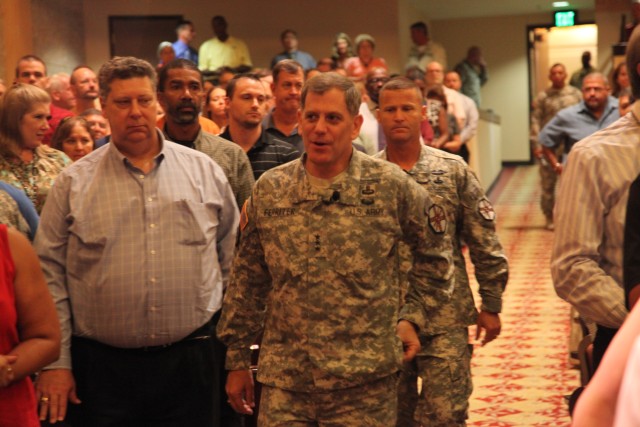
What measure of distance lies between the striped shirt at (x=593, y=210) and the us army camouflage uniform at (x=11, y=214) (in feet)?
6.00

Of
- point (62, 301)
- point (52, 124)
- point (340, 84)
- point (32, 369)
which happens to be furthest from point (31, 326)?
point (52, 124)

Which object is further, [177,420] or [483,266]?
[483,266]

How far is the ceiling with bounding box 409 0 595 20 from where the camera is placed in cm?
1981

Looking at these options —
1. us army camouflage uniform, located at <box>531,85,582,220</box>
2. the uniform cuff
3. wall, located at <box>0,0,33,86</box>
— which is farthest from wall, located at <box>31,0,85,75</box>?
the uniform cuff

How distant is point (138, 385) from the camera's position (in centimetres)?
352

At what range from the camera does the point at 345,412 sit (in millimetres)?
3096

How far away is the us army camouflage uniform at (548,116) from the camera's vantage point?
1243 centimetres

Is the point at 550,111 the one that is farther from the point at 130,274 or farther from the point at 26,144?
the point at 130,274

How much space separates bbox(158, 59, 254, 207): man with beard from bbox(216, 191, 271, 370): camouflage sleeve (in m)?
1.08

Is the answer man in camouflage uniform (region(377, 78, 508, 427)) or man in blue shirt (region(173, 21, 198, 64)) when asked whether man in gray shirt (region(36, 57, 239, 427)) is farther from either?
man in blue shirt (region(173, 21, 198, 64))

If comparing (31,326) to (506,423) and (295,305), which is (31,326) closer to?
(295,305)

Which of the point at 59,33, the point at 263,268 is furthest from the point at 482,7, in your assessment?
the point at 263,268

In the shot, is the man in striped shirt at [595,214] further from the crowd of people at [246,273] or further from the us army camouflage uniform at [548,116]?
the us army camouflage uniform at [548,116]

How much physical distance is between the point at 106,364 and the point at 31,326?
60 centimetres
